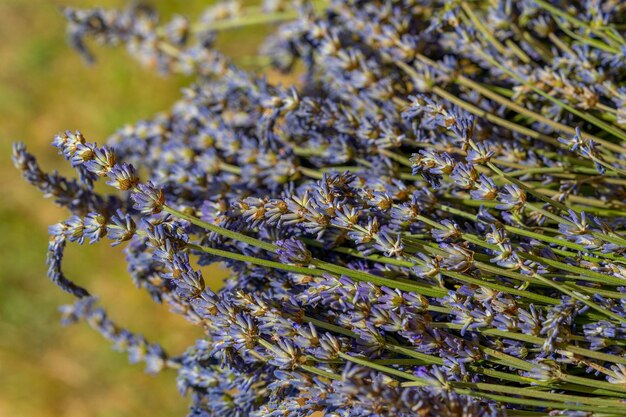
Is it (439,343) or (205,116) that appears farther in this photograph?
(205,116)

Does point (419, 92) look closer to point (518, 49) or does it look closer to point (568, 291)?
point (518, 49)

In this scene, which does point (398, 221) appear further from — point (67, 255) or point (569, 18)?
point (67, 255)

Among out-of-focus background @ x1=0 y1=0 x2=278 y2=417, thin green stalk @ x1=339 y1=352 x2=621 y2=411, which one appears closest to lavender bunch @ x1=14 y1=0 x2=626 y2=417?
thin green stalk @ x1=339 y1=352 x2=621 y2=411

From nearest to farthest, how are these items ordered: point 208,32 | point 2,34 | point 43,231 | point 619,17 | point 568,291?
point 568,291, point 619,17, point 208,32, point 43,231, point 2,34

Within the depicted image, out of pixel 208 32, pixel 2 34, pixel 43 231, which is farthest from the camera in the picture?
pixel 2 34

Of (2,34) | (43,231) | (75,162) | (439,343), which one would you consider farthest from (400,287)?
(2,34)

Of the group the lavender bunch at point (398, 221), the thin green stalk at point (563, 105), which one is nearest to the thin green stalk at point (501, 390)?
the lavender bunch at point (398, 221)

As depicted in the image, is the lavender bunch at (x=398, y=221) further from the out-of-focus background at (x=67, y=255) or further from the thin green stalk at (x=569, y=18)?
the out-of-focus background at (x=67, y=255)
